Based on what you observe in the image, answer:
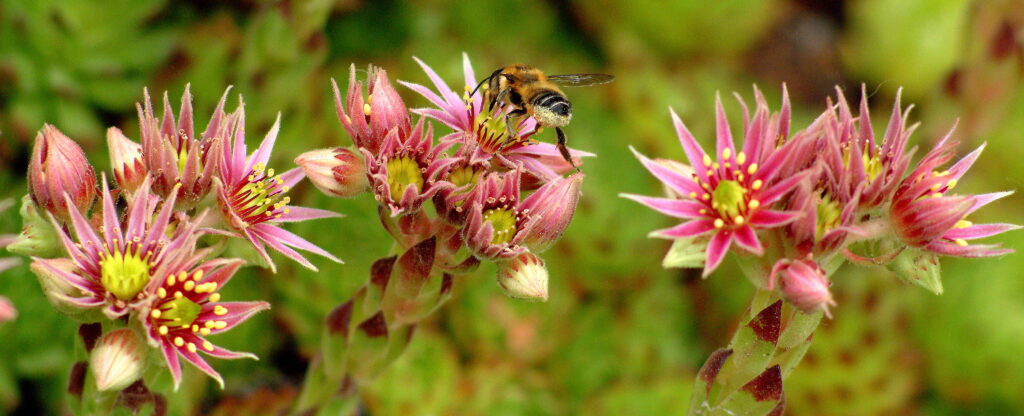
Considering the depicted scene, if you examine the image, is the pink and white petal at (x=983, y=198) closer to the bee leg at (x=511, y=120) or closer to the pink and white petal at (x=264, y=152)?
the bee leg at (x=511, y=120)

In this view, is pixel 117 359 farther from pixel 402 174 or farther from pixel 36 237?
pixel 402 174

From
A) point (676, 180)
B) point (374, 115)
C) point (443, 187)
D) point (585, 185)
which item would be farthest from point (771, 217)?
point (585, 185)

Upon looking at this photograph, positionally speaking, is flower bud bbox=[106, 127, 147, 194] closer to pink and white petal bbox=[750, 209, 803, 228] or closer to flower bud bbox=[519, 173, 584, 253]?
flower bud bbox=[519, 173, 584, 253]

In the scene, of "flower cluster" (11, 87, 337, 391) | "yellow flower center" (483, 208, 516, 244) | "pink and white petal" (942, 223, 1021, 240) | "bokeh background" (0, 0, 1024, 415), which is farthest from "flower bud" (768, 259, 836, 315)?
"bokeh background" (0, 0, 1024, 415)

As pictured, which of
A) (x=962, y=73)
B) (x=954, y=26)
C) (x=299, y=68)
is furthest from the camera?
(x=954, y=26)

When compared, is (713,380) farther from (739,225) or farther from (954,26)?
(954,26)

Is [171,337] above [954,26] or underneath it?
underneath

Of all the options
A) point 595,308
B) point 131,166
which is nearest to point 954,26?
point 595,308
